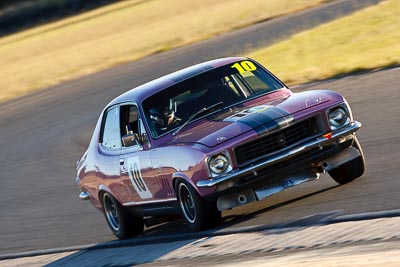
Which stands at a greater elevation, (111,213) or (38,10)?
(38,10)

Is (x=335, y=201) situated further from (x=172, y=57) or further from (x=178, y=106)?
(x=172, y=57)

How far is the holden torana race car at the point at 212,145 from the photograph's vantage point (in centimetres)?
820

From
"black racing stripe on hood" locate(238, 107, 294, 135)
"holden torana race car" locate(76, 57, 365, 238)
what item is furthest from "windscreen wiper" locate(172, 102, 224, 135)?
"black racing stripe on hood" locate(238, 107, 294, 135)

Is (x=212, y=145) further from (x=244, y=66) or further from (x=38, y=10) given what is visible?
(x=38, y=10)

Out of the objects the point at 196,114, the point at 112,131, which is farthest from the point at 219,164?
the point at 112,131

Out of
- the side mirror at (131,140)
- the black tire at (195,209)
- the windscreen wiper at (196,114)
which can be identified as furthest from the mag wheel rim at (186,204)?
the side mirror at (131,140)

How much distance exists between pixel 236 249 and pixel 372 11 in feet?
66.6

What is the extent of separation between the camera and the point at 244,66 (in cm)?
968

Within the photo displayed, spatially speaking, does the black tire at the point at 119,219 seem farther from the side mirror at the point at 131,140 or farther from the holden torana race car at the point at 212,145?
the side mirror at the point at 131,140

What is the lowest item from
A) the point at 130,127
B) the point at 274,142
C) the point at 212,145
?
the point at 274,142

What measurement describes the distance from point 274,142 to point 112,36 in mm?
35195

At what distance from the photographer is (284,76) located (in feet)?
61.8

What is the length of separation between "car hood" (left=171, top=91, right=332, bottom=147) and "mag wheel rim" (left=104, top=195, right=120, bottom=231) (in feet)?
5.24

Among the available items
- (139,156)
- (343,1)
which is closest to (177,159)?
(139,156)
